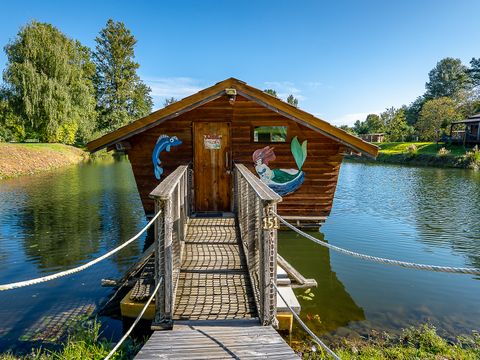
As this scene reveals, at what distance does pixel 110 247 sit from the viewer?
9.73 meters

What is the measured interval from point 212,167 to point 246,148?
1255mm

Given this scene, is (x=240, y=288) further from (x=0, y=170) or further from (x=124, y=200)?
(x=0, y=170)

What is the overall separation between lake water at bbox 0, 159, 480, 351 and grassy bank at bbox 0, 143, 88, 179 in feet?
22.5

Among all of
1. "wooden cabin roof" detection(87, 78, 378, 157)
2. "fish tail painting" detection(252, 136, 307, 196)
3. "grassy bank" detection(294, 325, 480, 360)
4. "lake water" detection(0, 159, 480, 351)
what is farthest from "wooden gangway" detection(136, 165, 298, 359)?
"fish tail painting" detection(252, 136, 307, 196)

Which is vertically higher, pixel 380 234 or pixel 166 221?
pixel 166 221

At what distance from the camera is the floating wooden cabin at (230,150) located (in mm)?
9891

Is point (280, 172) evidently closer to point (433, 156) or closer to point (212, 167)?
point (212, 167)

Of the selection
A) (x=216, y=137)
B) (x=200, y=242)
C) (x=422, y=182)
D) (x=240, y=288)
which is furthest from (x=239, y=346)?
(x=422, y=182)

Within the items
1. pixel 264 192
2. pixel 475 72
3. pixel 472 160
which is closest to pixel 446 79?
pixel 475 72

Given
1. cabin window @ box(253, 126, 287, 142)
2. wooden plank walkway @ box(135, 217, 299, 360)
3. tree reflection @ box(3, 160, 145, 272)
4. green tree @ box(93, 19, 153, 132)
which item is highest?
green tree @ box(93, 19, 153, 132)

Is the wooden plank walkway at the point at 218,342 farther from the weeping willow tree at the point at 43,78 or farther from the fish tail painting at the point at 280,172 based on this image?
the weeping willow tree at the point at 43,78

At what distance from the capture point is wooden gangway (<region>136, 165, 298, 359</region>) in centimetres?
351

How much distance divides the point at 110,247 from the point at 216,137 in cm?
477

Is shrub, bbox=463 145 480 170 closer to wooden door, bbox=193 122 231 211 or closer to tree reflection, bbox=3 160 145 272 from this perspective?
wooden door, bbox=193 122 231 211
